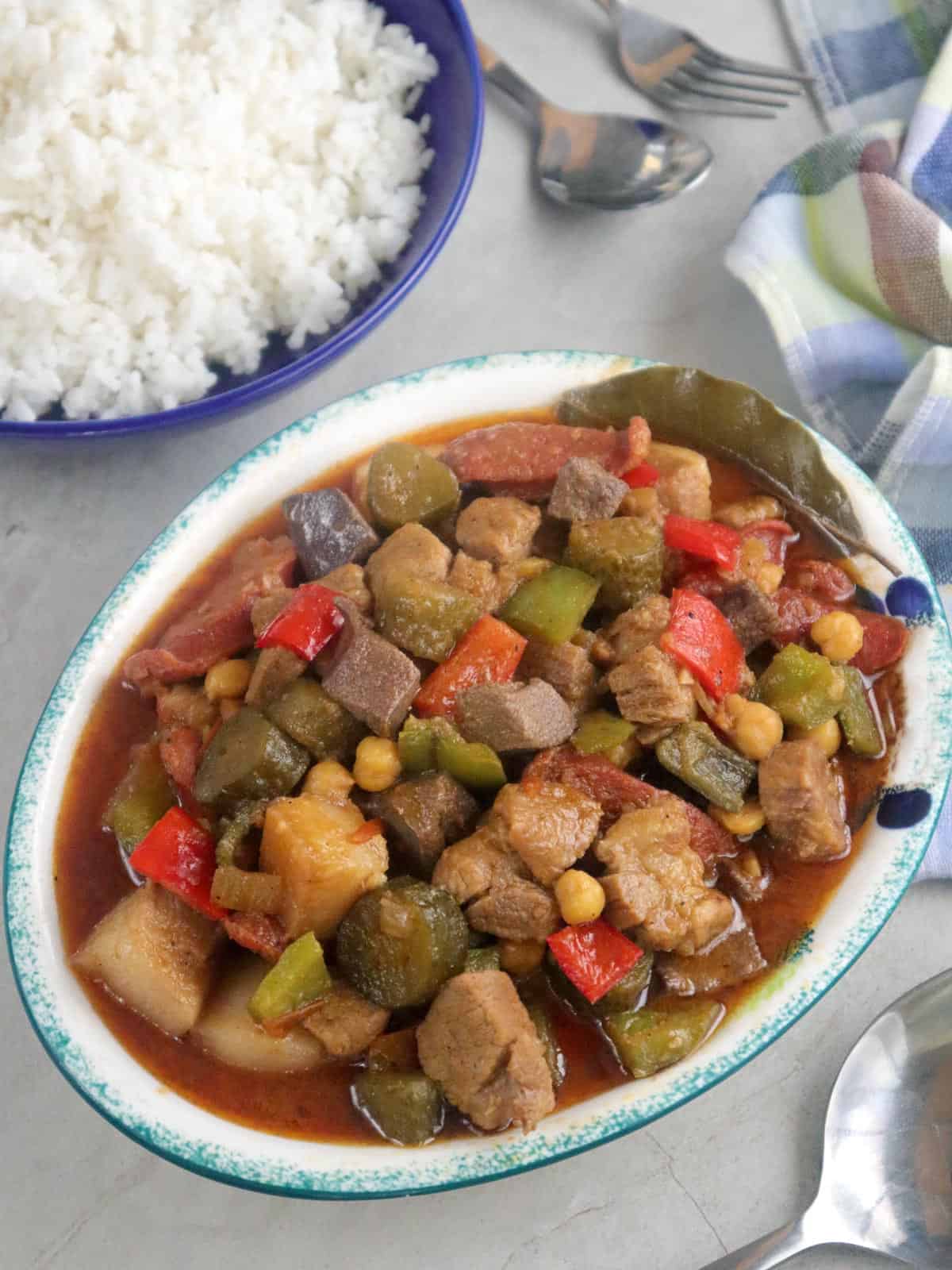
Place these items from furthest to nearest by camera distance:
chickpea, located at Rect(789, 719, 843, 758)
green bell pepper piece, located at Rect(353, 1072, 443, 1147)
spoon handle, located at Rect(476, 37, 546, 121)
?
spoon handle, located at Rect(476, 37, 546, 121) → chickpea, located at Rect(789, 719, 843, 758) → green bell pepper piece, located at Rect(353, 1072, 443, 1147)

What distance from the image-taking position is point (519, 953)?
2.87 m

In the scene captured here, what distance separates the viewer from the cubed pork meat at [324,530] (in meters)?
3.26

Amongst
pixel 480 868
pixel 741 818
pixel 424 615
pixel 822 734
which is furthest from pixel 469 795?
pixel 822 734

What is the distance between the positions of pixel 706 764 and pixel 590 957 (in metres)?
0.56

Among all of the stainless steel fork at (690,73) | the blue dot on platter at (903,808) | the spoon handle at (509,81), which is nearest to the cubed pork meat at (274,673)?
the blue dot on platter at (903,808)

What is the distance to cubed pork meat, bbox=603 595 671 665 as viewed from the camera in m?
3.03

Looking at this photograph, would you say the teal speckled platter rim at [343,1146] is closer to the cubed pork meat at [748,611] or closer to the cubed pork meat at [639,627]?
the cubed pork meat at [748,611]

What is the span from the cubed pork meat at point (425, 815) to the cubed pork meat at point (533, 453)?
0.91m

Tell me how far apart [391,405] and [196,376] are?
0.70m

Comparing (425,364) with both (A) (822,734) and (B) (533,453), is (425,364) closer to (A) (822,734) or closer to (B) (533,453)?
(B) (533,453)

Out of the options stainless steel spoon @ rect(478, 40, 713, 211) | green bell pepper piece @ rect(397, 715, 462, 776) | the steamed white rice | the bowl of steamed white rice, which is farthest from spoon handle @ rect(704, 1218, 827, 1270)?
stainless steel spoon @ rect(478, 40, 713, 211)

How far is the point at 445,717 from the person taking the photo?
9.97 feet

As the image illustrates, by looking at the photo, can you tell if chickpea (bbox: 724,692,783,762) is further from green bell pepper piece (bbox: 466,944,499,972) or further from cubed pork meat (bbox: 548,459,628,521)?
green bell pepper piece (bbox: 466,944,499,972)

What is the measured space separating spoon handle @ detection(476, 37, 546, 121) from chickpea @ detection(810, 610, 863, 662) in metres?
2.26
